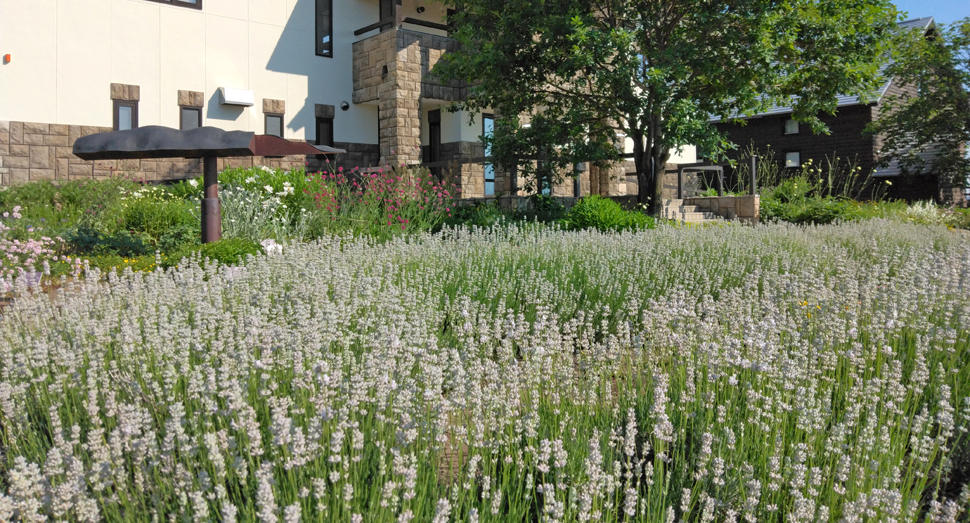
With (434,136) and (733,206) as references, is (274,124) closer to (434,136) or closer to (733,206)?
(434,136)

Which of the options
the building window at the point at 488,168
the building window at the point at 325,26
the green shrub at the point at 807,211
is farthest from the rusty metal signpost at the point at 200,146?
the green shrub at the point at 807,211

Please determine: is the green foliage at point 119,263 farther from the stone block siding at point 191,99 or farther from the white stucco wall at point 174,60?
the stone block siding at point 191,99

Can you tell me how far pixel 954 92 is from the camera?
2383cm

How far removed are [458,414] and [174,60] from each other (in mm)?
14097

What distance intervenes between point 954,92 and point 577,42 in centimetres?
1907

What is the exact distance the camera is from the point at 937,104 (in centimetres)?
2433

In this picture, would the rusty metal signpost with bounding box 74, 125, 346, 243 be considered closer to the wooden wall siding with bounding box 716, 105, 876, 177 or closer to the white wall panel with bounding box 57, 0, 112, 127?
the white wall panel with bounding box 57, 0, 112, 127

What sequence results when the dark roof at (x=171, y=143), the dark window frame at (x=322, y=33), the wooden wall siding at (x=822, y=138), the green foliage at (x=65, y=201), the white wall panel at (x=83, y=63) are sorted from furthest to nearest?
the wooden wall siding at (x=822, y=138), the dark window frame at (x=322, y=33), the white wall panel at (x=83, y=63), the green foliage at (x=65, y=201), the dark roof at (x=171, y=143)

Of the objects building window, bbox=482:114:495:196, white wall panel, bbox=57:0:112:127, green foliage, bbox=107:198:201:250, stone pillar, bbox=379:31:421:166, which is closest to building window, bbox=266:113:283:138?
stone pillar, bbox=379:31:421:166

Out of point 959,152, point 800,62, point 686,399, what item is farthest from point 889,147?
point 686,399

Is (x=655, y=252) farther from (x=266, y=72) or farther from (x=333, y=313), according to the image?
(x=266, y=72)

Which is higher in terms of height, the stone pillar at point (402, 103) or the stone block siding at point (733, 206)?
the stone pillar at point (402, 103)

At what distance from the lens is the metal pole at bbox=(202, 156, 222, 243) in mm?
8312

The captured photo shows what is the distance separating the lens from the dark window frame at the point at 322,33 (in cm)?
1634
